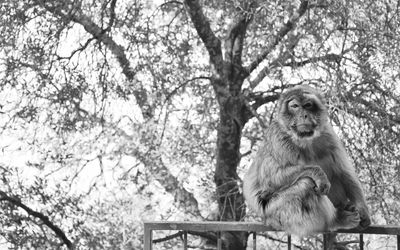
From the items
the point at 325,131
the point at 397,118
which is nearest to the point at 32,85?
the point at 397,118

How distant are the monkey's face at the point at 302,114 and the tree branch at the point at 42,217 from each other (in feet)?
16.2

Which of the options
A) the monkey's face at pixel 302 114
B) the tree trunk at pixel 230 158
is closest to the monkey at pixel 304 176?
the monkey's face at pixel 302 114

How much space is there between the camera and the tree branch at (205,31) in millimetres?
7402

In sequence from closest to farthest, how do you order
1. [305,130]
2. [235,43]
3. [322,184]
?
[322,184], [305,130], [235,43]

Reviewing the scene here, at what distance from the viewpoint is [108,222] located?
9.08 metres

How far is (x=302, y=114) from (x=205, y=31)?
4075 millimetres

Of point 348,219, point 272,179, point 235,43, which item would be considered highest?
point 235,43

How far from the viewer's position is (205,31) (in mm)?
7652

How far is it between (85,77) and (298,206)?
433 centimetres

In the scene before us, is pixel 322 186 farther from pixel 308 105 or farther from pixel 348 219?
pixel 308 105

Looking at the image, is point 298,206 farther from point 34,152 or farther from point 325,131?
point 34,152

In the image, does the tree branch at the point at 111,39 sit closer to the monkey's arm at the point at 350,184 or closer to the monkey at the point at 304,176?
the monkey at the point at 304,176

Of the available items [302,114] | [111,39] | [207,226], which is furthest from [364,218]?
[111,39]

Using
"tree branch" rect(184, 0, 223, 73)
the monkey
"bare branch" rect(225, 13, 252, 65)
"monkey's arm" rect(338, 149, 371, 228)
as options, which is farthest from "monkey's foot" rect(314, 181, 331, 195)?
"bare branch" rect(225, 13, 252, 65)
